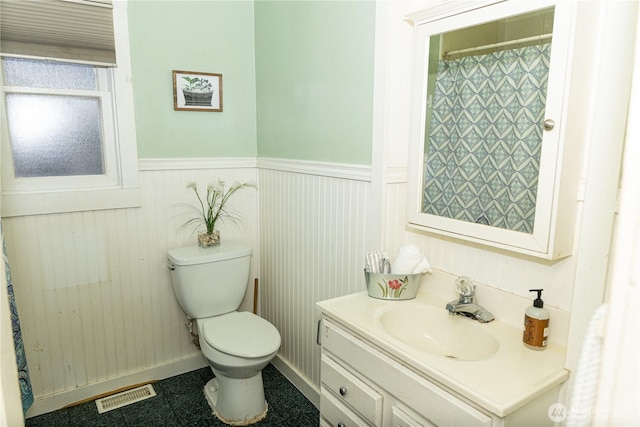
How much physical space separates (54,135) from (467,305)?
6.41 ft

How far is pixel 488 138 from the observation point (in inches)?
56.0

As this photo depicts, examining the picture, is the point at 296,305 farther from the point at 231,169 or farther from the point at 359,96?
the point at 359,96

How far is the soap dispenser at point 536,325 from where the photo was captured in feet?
4.08

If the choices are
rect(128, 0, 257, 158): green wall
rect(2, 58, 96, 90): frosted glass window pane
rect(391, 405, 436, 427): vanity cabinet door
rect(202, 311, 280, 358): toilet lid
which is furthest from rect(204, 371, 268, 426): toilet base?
rect(2, 58, 96, 90): frosted glass window pane

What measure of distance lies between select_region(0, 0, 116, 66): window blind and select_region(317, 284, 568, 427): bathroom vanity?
5.18ft

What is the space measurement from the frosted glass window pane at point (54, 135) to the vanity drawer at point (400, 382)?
1456 millimetres

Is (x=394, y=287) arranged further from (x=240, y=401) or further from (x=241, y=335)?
(x=240, y=401)

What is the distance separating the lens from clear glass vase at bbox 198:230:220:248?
2.30 meters

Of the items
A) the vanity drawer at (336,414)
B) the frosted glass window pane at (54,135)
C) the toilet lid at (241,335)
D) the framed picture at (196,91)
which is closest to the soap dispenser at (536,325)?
the vanity drawer at (336,414)

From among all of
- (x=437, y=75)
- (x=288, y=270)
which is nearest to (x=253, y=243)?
(x=288, y=270)

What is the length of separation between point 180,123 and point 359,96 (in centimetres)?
102

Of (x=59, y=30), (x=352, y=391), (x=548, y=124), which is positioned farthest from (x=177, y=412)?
(x=548, y=124)

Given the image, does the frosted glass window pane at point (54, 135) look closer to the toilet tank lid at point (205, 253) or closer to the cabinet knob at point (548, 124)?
the toilet tank lid at point (205, 253)

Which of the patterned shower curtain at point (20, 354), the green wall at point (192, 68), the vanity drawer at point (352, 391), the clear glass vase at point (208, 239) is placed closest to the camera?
the vanity drawer at point (352, 391)
